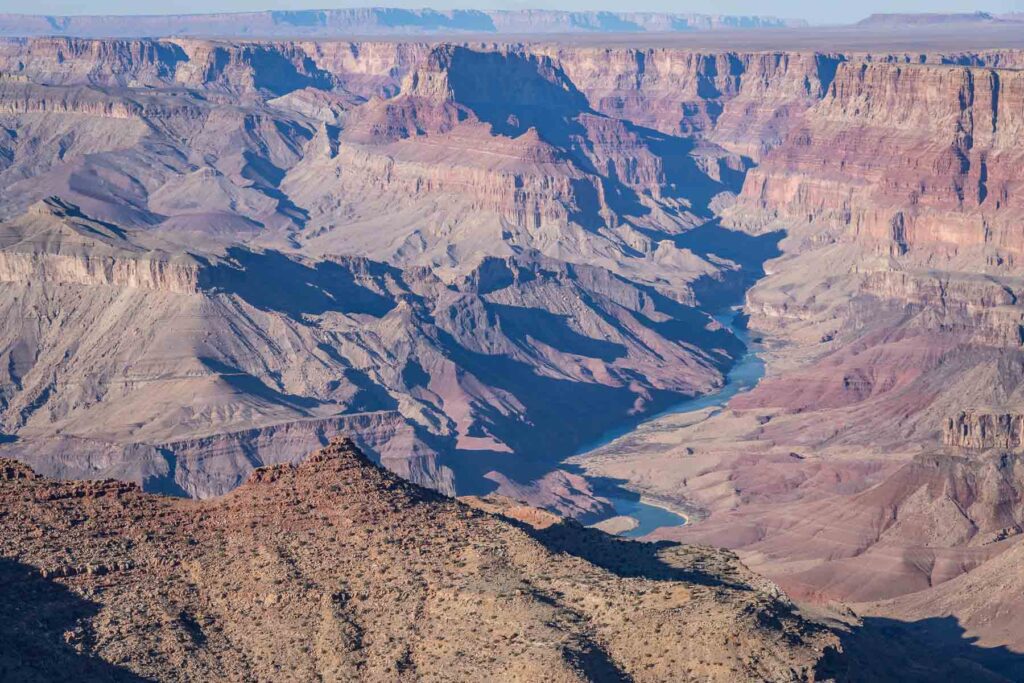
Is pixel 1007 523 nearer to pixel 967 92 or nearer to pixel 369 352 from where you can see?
pixel 369 352

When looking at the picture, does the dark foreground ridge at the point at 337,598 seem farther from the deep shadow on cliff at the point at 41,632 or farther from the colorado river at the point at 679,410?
the colorado river at the point at 679,410

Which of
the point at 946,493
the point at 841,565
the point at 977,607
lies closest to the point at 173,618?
the point at 977,607

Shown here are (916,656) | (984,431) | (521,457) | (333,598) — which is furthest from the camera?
(521,457)

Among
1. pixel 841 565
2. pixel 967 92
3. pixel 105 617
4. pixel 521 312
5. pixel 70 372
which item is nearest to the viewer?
pixel 105 617

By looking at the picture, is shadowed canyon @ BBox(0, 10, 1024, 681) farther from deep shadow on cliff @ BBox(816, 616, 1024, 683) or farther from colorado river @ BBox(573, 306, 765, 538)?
colorado river @ BBox(573, 306, 765, 538)

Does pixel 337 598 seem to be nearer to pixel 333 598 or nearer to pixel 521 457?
pixel 333 598

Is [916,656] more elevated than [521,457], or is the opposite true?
[916,656]

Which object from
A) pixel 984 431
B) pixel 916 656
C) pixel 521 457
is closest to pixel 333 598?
pixel 916 656
